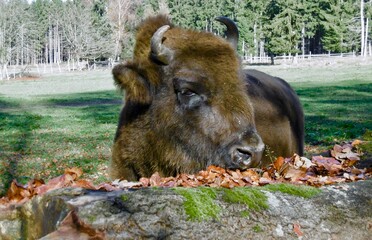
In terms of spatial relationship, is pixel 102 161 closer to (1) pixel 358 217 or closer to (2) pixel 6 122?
(1) pixel 358 217

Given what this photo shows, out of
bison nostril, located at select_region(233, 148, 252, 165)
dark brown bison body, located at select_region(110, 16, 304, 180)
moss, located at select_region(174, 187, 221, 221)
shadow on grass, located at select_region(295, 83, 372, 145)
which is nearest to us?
moss, located at select_region(174, 187, 221, 221)

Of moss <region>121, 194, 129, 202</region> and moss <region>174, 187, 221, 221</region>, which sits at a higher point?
moss <region>121, 194, 129, 202</region>

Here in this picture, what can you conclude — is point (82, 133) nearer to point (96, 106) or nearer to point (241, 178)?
point (96, 106)

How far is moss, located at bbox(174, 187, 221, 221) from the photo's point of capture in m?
2.91

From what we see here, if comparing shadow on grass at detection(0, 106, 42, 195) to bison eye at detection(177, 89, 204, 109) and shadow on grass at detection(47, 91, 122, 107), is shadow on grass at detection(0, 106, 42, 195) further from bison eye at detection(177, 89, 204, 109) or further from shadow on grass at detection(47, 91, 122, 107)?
shadow on grass at detection(47, 91, 122, 107)

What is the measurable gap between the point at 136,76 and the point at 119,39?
8913cm

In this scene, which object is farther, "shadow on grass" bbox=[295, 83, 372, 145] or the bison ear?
"shadow on grass" bbox=[295, 83, 372, 145]

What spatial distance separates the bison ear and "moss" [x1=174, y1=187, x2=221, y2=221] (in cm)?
372

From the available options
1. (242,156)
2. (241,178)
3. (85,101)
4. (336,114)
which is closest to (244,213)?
(241,178)

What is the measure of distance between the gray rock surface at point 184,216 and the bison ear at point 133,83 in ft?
11.2

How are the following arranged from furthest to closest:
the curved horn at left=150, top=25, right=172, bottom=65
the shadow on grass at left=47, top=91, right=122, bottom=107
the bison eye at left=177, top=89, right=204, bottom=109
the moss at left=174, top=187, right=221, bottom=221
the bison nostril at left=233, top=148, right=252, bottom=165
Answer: the shadow on grass at left=47, top=91, right=122, bottom=107
the curved horn at left=150, top=25, right=172, bottom=65
the bison eye at left=177, top=89, right=204, bottom=109
the bison nostril at left=233, top=148, right=252, bottom=165
the moss at left=174, top=187, right=221, bottom=221

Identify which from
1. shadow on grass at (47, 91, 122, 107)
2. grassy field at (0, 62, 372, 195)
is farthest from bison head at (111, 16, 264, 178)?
shadow on grass at (47, 91, 122, 107)

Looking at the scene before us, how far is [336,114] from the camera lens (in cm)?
2320

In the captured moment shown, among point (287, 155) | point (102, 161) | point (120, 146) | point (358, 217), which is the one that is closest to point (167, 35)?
point (120, 146)
